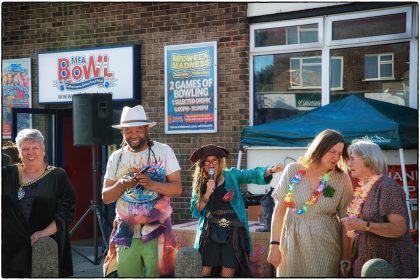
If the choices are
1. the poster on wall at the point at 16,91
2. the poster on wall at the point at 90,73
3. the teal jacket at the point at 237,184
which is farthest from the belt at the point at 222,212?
the poster on wall at the point at 16,91

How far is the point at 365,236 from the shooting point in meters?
4.63

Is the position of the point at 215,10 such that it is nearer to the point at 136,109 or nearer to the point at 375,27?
the point at 375,27

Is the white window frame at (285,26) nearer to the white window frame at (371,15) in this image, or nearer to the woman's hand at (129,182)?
the white window frame at (371,15)

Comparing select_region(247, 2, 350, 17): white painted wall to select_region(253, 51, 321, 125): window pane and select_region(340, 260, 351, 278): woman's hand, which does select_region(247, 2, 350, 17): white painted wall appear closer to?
select_region(253, 51, 321, 125): window pane

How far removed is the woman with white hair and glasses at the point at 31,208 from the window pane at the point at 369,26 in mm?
5170

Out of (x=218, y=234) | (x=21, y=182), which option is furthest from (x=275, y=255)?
(x=21, y=182)

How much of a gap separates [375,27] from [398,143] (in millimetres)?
2336

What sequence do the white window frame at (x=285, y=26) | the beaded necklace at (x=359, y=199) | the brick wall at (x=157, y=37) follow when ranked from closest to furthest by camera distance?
the beaded necklace at (x=359, y=199)
the white window frame at (x=285, y=26)
the brick wall at (x=157, y=37)

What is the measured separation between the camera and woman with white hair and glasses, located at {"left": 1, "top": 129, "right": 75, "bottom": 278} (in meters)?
5.37

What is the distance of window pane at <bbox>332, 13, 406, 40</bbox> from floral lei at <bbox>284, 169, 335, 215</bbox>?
15.7 feet

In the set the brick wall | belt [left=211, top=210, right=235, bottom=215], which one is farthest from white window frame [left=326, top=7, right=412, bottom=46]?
belt [left=211, top=210, right=235, bottom=215]

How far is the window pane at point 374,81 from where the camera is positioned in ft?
29.3

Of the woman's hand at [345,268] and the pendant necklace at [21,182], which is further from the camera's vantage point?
the pendant necklace at [21,182]

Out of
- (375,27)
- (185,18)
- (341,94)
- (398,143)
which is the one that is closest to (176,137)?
(185,18)
